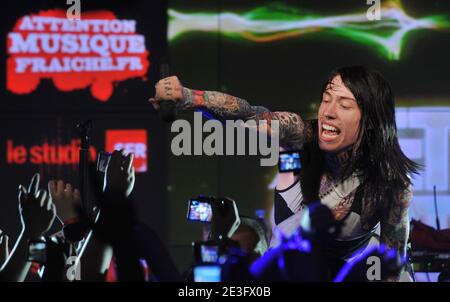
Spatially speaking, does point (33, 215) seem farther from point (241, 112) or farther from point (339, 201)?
point (339, 201)

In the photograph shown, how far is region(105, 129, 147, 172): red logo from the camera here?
346 inches

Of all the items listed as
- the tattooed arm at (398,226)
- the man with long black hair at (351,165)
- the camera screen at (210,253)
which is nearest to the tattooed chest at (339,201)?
the man with long black hair at (351,165)

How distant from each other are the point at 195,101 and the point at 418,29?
5759mm

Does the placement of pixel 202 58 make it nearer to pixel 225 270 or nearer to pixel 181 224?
pixel 181 224

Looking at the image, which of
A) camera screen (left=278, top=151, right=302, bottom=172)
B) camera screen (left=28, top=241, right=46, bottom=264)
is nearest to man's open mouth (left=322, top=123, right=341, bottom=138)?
camera screen (left=278, top=151, right=302, bottom=172)

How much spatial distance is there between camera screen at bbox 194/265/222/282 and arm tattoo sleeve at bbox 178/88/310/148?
71cm

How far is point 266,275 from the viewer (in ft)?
11.2

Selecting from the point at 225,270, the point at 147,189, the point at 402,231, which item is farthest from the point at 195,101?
the point at 147,189

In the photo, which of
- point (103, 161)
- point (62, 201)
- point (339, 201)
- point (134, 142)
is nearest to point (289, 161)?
point (339, 201)

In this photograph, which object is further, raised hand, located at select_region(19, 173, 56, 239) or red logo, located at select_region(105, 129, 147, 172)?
red logo, located at select_region(105, 129, 147, 172)

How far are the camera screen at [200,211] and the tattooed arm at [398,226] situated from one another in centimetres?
96

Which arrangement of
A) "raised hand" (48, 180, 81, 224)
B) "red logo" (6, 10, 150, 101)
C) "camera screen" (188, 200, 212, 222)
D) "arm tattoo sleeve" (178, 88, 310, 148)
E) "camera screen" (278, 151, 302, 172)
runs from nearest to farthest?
1. "arm tattoo sleeve" (178, 88, 310, 148)
2. "camera screen" (278, 151, 302, 172)
3. "raised hand" (48, 180, 81, 224)
4. "camera screen" (188, 200, 212, 222)
5. "red logo" (6, 10, 150, 101)

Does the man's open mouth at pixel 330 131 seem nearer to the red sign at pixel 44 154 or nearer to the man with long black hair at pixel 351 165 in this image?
the man with long black hair at pixel 351 165

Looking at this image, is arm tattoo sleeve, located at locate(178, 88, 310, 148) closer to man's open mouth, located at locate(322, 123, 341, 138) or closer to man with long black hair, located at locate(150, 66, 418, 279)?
man with long black hair, located at locate(150, 66, 418, 279)
